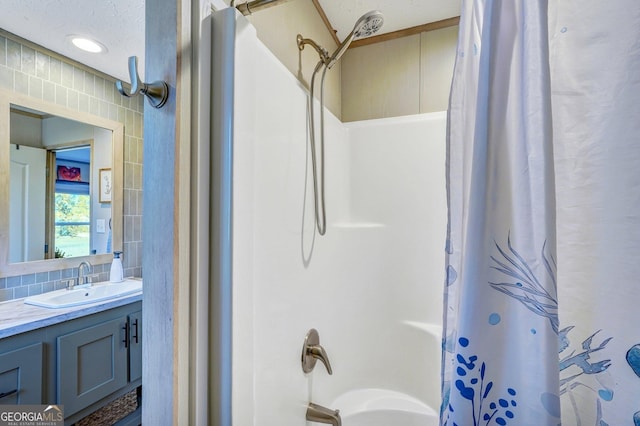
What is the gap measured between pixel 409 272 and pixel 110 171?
207 cm

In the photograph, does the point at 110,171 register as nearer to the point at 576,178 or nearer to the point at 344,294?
the point at 344,294

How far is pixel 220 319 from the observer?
0.60 metres

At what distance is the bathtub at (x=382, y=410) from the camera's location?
1.33 m

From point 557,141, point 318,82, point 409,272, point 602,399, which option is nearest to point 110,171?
point 318,82

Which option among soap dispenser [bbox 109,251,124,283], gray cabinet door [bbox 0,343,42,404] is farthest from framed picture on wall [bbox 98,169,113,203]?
gray cabinet door [bbox 0,343,42,404]

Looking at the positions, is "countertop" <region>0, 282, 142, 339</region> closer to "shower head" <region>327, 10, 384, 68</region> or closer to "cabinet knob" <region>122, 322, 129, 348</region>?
"cabinet knob" <region>122, 322, 129, 348</region>

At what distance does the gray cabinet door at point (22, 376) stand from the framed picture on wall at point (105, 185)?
38.4 inches

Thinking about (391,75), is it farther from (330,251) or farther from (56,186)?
(56,186)

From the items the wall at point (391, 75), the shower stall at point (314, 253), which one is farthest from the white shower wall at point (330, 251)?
the wall at point (391, 75)

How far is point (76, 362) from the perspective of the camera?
137 centimetres

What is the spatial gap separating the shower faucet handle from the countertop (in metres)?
1.16

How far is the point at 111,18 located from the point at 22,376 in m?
1.63

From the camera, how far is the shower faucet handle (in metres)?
1.03

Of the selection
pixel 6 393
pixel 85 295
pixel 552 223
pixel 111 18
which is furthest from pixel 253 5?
pixel 85 295
